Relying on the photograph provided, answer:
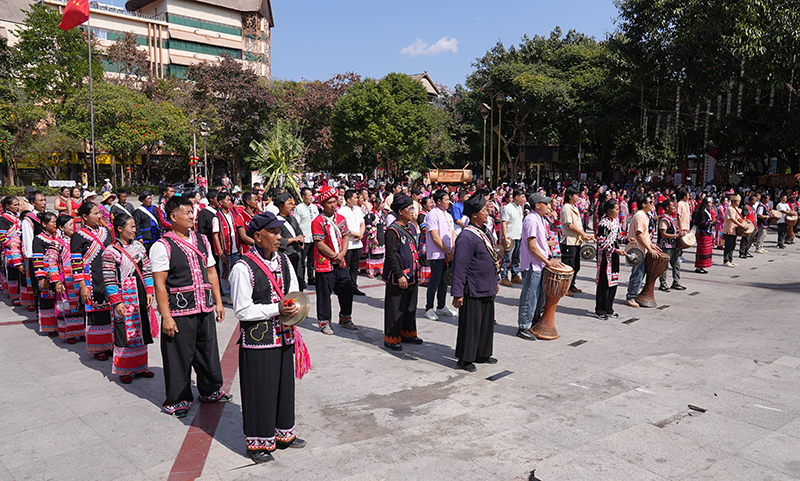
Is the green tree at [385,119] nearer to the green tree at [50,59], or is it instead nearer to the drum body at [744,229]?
the green tree at [50,59]

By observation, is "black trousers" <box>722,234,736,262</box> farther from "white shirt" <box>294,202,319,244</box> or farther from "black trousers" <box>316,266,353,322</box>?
"black trousers" <box>316,266,353,322</box>

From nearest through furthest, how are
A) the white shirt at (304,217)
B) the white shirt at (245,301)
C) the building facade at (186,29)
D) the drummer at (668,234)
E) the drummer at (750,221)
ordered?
the white shirt at (245,301) → the drummer at (668,234) → the white shirt at (304,217) → the drummer at (750,221) → the building facade at (186,29)

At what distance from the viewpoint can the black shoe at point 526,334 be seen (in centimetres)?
738

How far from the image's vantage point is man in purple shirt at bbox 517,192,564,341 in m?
7.27

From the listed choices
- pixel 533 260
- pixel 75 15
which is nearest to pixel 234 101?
pixel 75 15

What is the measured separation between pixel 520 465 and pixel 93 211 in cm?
536

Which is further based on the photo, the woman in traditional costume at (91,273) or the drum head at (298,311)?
the woman in traditional costume at (91,273)

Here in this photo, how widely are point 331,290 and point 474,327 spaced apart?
2.40 meters

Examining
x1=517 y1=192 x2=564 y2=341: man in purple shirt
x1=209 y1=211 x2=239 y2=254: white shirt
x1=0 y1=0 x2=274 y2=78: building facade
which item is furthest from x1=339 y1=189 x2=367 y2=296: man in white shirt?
x1=0 y1=0 x2=274 y2=78: building facade

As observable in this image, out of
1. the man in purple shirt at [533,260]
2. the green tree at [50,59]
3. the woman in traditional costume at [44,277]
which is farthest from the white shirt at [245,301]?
the green tree at [50,59]

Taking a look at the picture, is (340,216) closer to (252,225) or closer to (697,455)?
(252,225)

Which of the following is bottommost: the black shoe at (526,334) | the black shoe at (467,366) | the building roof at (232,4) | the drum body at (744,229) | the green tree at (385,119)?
the black shoe at (467,366)

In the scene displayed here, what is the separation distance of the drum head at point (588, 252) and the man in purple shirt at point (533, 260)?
1486 millimetres

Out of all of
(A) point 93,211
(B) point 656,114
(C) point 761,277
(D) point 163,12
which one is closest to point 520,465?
(A) point 93,211
